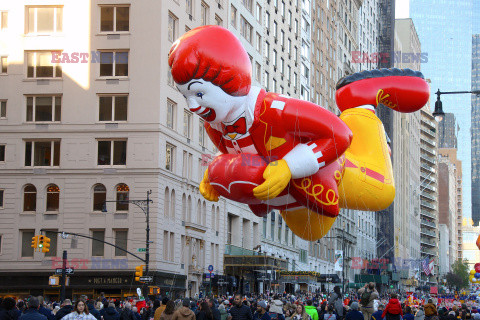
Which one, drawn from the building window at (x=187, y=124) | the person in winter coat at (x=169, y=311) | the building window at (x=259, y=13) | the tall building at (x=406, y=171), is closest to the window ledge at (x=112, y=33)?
the building window at (x=187, y=124)

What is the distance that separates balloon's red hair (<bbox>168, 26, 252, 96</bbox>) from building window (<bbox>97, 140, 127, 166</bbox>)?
3491 cm

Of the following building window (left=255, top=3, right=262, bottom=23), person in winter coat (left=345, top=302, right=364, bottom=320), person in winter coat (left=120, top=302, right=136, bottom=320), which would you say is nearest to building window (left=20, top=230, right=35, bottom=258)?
building window (left=255, top=3, right=262, bottom=23)

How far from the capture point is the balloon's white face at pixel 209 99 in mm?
13016

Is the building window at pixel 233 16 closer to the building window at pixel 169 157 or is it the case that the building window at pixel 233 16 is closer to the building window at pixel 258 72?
the building window at pixel 258 72

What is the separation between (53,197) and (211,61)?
36546 mm

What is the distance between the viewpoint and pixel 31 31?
49.3 m

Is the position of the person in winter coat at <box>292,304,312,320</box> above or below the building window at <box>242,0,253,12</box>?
below

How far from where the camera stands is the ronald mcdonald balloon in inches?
513

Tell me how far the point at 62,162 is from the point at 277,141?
35795 millimetres

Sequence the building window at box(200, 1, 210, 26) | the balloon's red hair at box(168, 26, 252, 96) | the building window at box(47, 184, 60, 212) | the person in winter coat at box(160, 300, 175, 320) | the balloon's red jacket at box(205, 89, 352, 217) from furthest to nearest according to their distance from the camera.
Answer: the building window at box(200, 1, 210, 26), the building window at box(47, 184, 60, 212), the person in winter coat at box(160, 300, 175, 320), the balloon's red jacket at box(205, 89, 352, 217), the balloon's red hair at box(168, 26, 252, 96)

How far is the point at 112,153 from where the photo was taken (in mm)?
47625

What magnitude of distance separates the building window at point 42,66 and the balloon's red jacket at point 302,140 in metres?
36.8

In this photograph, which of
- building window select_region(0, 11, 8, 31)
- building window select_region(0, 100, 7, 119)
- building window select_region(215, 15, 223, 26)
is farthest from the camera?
building window select_region(215, 15, 223, 26)

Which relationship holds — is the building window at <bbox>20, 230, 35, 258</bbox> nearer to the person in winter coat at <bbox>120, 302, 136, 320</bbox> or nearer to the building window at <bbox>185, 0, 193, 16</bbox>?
the building window at <bbox>185, 0, 193, 16</bbox>
